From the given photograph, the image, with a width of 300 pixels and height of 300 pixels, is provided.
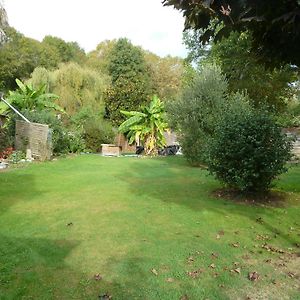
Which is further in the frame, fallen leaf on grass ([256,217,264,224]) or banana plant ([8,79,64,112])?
banana plant ([8,79,64,112])

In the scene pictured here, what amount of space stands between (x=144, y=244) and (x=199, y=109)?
35.8ft

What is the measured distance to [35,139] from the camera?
1642cm

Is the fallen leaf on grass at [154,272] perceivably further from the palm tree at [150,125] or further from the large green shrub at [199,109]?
the palm tree at [150,125]

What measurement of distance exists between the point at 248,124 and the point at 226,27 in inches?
186

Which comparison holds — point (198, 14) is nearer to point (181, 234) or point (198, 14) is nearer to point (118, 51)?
point (181, 234)

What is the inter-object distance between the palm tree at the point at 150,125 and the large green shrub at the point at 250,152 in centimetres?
1393

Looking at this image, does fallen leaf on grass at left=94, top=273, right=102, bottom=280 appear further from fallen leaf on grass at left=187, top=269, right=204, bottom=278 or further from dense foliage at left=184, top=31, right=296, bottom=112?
dense foliage at left=184, top=31, right=296, bottom=112

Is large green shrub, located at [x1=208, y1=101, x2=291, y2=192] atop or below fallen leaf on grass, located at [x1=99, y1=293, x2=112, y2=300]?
atop

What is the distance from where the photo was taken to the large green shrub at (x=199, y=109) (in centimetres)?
1544

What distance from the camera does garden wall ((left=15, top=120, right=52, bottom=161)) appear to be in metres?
16.1

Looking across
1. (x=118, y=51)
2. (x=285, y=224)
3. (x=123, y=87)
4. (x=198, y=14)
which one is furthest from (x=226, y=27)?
(x=118, y=51)

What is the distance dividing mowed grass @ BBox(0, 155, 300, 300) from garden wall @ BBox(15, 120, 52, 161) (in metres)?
6.57

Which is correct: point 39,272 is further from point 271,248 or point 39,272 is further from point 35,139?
point 35,139

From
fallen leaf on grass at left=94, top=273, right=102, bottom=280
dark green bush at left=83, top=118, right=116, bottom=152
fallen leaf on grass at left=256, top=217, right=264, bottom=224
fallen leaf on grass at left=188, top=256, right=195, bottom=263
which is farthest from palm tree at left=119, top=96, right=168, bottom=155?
fallen leaf on grass at left=94, top=273, right=102, bottom=280
